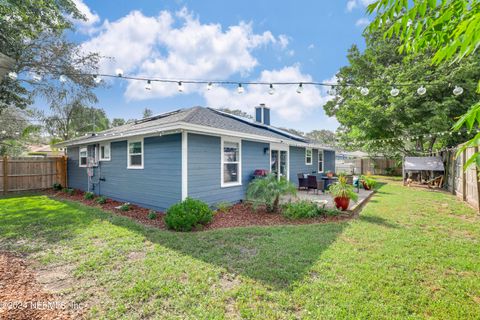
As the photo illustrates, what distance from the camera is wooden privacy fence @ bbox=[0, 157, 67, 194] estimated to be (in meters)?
11.0

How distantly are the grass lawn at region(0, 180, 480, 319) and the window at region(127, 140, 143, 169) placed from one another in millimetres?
2296

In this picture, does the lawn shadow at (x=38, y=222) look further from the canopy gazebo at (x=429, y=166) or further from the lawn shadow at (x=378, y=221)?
the canopy gazebo at (x=429, y=166)

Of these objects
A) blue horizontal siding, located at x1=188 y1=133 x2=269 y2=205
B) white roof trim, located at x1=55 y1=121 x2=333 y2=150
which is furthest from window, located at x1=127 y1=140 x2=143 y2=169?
blue horizontal siding, located at x1=188 y1=133 x2=269 y2=205

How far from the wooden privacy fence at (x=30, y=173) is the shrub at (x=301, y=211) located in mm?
12616

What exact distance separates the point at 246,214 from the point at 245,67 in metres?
6.50

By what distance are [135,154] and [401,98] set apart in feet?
47.2

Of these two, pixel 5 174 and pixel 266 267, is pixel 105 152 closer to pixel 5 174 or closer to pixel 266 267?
pixel 5 174

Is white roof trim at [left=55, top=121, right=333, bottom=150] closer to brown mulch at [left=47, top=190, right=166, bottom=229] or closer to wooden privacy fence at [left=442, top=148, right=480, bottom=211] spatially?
brown mulch at [left=47, top=190, right=166, bottom=229]

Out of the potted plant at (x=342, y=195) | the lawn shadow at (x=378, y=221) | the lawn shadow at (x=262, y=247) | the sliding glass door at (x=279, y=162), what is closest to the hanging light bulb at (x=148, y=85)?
the lawn shadow at (x=262, y=247)

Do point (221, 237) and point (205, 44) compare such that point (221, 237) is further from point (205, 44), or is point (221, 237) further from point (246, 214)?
point (205, 44)

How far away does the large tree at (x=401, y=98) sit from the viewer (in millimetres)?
11562

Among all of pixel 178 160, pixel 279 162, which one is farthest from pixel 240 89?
pixel 279 162

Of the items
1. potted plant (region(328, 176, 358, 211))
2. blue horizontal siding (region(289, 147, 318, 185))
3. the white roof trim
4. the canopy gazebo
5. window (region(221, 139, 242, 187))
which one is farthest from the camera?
the canopy gazebo

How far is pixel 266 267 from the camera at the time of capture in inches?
139
